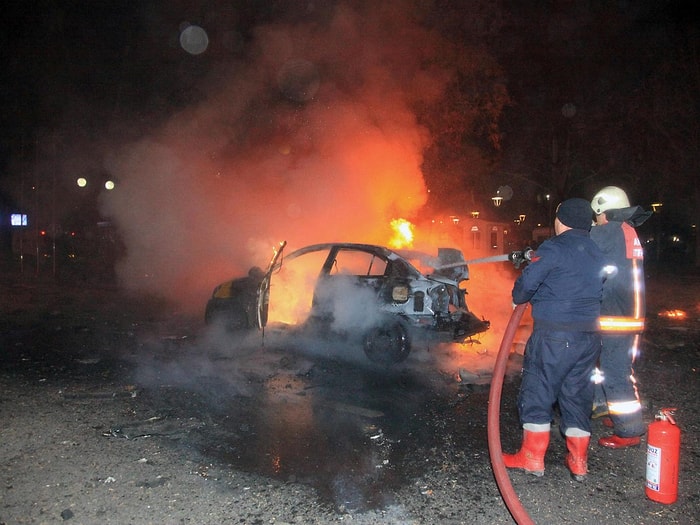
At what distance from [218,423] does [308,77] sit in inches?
373

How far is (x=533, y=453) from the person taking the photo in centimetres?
371

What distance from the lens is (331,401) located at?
5.46 m

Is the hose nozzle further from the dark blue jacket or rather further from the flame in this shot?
the flame

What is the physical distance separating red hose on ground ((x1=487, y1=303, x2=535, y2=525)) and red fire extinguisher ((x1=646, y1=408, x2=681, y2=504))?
84cm

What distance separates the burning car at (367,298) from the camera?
21.9 feet

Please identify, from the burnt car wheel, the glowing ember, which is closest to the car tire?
the burnt car wheel

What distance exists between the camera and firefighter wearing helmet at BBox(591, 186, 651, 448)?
4.12 meters

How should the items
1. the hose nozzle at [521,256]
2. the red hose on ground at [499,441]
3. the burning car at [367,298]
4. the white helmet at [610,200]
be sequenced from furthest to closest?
1. the burning car at [367,298]
2. the white helmet at [610,200]
3. the hose nozzle at [521,256]
4. the red hose on ground at [499,441]

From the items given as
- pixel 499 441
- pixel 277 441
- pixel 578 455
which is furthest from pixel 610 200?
pixel 277 441

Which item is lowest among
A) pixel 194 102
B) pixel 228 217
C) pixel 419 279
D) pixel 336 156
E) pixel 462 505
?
pixel 462 505

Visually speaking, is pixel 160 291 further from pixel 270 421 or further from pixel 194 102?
pixel 270 421

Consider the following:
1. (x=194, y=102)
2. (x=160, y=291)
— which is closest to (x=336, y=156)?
(x=194, y=102)

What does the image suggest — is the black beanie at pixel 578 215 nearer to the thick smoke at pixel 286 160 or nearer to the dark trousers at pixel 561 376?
the dark trousers at pixel 561 376

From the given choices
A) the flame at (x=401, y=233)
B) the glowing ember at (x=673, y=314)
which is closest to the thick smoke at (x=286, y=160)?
the flame at (x=401, y=233)
